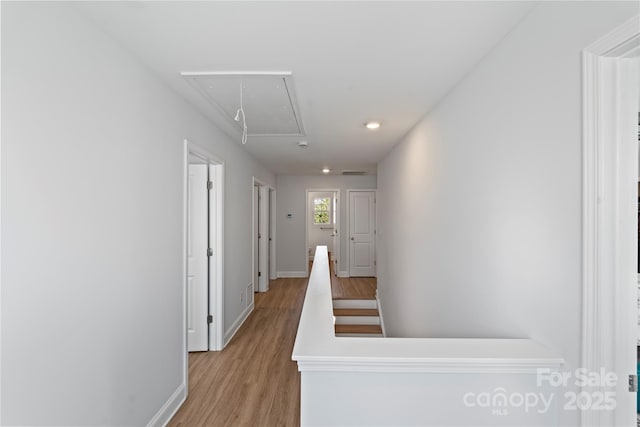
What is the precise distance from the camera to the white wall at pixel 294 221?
7.21m

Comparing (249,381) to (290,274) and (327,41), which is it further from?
(290,274)

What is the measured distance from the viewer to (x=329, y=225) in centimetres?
1079

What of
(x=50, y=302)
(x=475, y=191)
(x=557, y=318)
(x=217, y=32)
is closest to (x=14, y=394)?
(x=50, y=302)

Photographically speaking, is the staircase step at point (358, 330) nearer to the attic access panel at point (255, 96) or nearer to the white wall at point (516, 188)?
the white wall at point (516, 188)

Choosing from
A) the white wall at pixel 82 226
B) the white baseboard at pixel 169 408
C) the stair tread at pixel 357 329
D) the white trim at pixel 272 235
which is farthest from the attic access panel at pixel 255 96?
the white trim at pixel 272 235

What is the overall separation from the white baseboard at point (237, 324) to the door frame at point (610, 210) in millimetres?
3347

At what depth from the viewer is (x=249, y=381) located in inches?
109

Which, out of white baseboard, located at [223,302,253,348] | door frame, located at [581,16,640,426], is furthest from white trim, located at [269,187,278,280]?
door frame, located at [581,16,640,426]

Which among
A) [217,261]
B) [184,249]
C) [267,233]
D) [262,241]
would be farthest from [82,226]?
[267,233]

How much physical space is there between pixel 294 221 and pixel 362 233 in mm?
1610

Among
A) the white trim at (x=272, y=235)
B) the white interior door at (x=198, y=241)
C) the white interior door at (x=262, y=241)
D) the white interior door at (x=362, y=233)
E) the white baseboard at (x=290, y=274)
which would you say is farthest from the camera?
the white baseboard at (x=290, y=274)

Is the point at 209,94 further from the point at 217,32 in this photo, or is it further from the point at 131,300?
the point at 131,300

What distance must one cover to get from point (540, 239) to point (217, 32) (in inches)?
68.4

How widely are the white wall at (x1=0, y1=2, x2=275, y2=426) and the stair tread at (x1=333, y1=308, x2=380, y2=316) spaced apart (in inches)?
126
